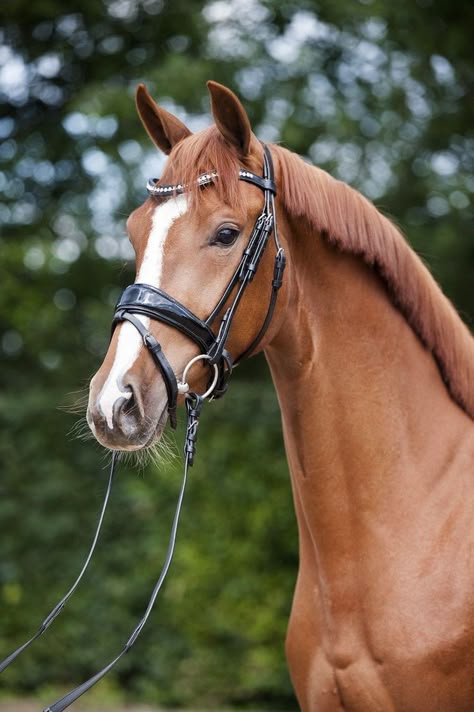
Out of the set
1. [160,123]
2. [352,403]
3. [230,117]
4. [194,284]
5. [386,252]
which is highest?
[230,117]

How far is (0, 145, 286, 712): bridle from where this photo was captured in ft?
8.07

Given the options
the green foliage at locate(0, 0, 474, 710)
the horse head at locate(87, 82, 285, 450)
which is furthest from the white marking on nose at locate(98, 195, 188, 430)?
the green foliage at locate(0, 0, 474, 710)

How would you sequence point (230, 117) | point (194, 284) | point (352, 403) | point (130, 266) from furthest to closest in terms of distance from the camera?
point (130, 266) < point (352, 403) < point (230, 117) < point (194, 284)

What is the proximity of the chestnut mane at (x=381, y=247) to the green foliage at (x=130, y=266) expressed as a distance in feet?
11.6

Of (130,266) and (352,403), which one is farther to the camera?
(130,266)

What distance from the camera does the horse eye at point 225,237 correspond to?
2619 millimetres

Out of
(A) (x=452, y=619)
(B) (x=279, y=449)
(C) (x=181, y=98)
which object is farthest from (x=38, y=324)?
(A) (x=452, y=619)

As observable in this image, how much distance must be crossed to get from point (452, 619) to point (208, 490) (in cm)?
504

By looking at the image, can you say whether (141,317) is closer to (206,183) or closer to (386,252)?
(206,183)

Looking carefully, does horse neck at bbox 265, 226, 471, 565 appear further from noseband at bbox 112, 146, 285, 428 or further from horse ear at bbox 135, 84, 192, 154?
horse ear at bbox 135, 84, 192, 154

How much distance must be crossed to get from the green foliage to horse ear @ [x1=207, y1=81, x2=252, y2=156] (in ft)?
11.7

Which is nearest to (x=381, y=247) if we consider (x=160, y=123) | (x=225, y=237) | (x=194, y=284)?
(x=225, y=237)

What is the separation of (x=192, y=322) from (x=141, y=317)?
159mm

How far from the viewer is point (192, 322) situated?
252cm
